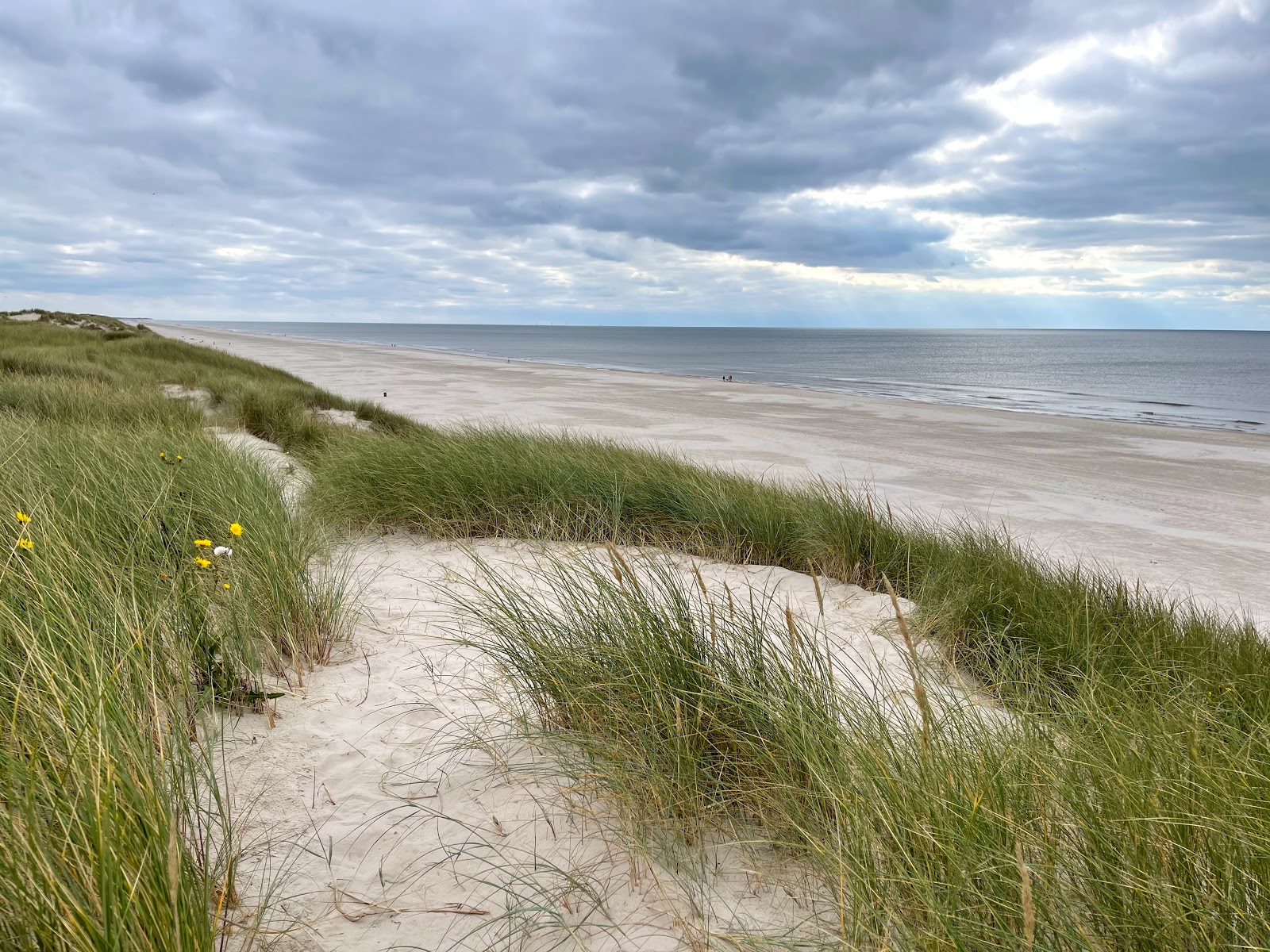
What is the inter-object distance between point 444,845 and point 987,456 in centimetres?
1251

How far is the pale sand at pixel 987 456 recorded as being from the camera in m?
7.34

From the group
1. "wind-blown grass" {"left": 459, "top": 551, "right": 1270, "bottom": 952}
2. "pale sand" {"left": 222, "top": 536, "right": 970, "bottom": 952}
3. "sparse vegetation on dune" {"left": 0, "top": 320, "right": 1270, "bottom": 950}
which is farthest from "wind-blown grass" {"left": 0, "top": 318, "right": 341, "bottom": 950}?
"wind-blown grass" {"left": 459, "top": 551, "right": 1270, "bottom": 952}

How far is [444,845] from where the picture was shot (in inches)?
85.9

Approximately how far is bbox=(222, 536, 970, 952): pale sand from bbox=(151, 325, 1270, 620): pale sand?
4856 mm

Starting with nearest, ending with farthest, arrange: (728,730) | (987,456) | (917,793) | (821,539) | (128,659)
Answer: (917,793) < (128,659) < (728,730) < (821,539) < (987,456)

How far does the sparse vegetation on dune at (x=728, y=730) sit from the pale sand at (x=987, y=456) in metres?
2.34

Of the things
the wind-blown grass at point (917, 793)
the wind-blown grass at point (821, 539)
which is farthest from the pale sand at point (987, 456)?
the wind-blown grass at point (917, 793)

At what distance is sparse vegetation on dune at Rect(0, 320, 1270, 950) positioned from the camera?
150 cm

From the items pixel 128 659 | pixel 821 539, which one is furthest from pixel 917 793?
pixel 821 539

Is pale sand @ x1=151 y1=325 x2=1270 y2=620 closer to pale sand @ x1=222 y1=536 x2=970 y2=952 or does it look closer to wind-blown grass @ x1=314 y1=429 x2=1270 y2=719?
wind-blown grass @ x1=314 y1=429 x2=1270 y2=719

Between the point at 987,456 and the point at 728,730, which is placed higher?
the point at 728,730

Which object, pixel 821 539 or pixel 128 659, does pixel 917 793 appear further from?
pixel 821 539

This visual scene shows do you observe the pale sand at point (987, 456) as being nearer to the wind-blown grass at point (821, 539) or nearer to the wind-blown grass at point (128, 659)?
the wind-blown grass at point (821, 539)

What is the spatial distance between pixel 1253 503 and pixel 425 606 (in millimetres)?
10402
